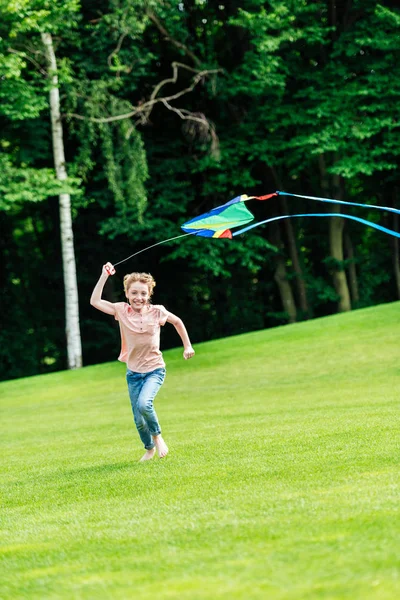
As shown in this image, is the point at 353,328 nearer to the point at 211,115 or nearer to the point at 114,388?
the point at 114,388

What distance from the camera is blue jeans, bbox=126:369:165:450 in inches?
371

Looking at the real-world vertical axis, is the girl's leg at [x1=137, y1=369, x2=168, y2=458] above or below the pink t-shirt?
below

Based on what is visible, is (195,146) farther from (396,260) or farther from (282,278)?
(396,260)

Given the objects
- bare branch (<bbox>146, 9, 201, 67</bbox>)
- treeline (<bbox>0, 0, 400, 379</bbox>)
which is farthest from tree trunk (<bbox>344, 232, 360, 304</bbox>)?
bare branch (<bbox>146, 9, 201, 67</bbox>)

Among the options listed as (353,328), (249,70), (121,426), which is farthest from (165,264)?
(121,426)

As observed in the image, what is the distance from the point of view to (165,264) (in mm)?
39438

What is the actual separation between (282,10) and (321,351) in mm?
12860

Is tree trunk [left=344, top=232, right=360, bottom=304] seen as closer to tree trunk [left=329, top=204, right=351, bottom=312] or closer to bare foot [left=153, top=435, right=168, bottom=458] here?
tree trunk [left=329, top=204, right=351, bottom=312]

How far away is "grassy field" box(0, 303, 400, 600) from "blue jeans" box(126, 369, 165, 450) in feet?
1.27

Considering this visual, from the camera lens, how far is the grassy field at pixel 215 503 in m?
4.59

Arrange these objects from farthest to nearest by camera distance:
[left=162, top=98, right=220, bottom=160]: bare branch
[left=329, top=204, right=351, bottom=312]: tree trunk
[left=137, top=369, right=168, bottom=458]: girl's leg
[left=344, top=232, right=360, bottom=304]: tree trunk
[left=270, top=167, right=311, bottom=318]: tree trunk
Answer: [left=344, top=232, right=360, bottom=304]: tree trunk
[left=270, top=167, right=311, bottom=318]: tree trunk
[left=329, top=204, right=351, bottom=312]: tree trunk
[left=162, top=98, right=220, bottom=160]: bare branch
[left=137, top=369, right=168, bottom=458]: girl's leg

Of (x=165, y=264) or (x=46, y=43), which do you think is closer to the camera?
(x=46, y=43)

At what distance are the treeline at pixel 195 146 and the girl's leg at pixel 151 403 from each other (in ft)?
62.1

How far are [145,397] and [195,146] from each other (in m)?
24.9
